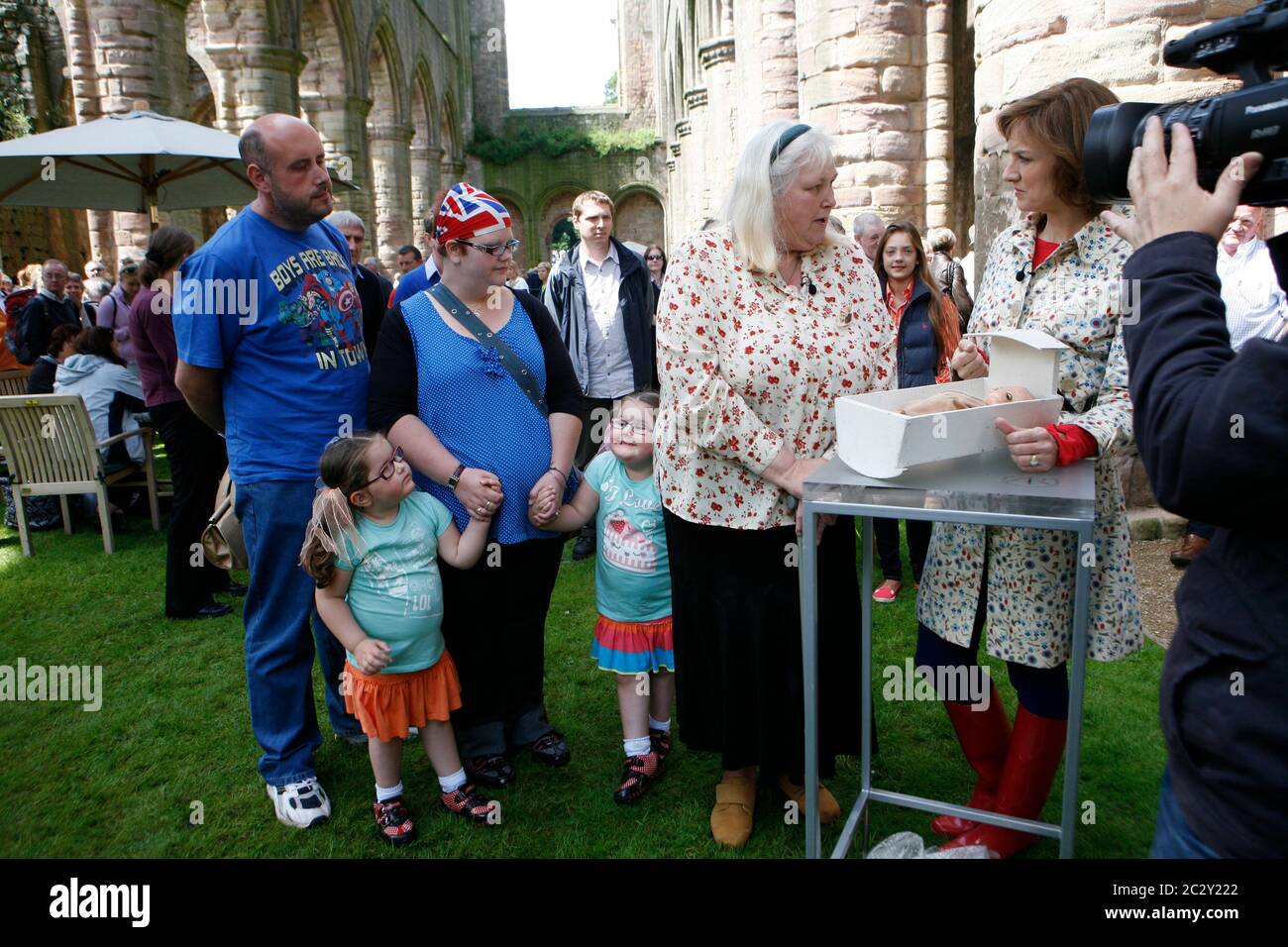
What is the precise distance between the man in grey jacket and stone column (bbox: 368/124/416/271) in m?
15.2

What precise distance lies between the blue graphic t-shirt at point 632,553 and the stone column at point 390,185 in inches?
723

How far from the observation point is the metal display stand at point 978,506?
196 centimetres

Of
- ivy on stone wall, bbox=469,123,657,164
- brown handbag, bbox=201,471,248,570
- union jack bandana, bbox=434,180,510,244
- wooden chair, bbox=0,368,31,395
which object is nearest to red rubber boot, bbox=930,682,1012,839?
union jack bandana, bbox=434,180,510,244

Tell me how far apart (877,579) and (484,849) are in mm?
3355

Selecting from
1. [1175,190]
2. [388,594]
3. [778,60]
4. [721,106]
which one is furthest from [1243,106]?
[721,106]

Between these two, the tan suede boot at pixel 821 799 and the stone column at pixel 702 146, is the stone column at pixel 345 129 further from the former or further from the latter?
the tan suede boot at pixel 821 799

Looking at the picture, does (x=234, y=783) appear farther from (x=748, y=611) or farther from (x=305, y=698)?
(x=748, y=611)

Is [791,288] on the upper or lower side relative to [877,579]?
upper

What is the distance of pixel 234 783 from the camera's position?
350 cm

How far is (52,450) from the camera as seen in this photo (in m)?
6.63

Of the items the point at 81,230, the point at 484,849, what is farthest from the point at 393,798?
the point at 81,230

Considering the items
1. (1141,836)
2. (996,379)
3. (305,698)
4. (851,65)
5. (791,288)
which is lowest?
(1141,836)

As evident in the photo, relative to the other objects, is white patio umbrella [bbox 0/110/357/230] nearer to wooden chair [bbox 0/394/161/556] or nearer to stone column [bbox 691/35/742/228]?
wooden chair [bbox 0/394/161/556]

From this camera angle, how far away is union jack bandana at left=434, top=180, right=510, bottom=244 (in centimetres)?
306
